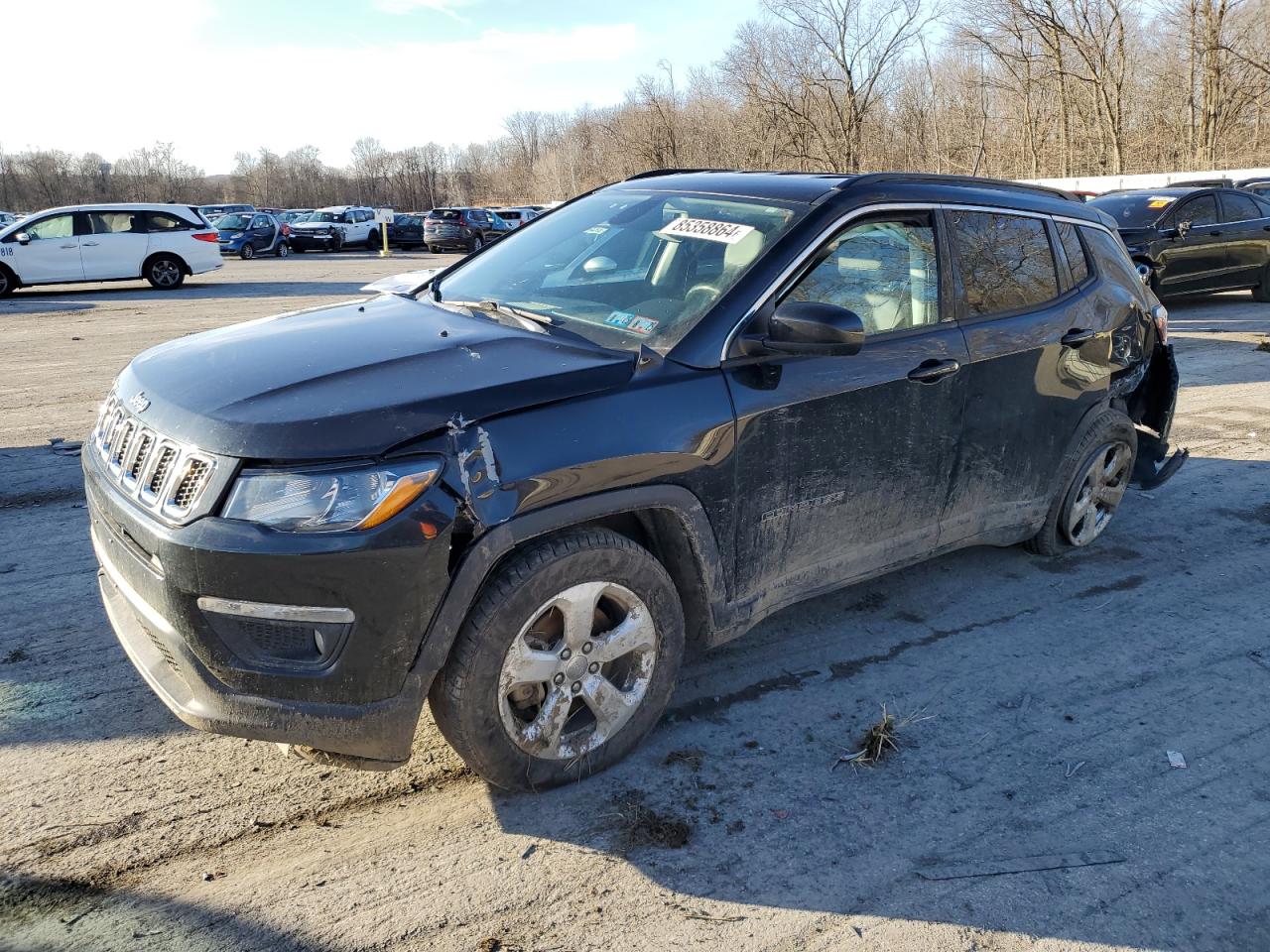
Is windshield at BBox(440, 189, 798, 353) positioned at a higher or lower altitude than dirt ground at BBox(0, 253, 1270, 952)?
higher

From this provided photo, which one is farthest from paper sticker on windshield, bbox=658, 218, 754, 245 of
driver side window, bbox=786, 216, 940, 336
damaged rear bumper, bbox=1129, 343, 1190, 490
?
damaged rear bumper, bbox=1129, 343, 1190, 490

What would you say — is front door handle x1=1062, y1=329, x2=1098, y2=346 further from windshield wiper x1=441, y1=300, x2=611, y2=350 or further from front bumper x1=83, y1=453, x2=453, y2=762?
front bumper x1=83, y1=453, x2=453, y2=762

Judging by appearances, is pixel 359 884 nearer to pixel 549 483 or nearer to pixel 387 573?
pixel 387 573

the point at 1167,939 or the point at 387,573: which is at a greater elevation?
the point at 387,573

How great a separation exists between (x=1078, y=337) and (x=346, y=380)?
3360 millimetres

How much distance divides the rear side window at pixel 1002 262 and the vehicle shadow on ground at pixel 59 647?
3457 mm

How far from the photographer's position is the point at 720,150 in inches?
1650

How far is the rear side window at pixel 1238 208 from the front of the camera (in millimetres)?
13758

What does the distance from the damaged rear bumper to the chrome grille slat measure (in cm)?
481

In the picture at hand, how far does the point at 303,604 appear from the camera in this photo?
2459mm

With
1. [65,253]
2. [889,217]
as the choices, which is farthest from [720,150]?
[889,217]

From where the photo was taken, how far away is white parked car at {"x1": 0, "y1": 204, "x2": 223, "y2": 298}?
60.1ft

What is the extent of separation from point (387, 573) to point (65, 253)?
19.8 m

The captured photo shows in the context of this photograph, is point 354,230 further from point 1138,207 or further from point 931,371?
point 931,371
